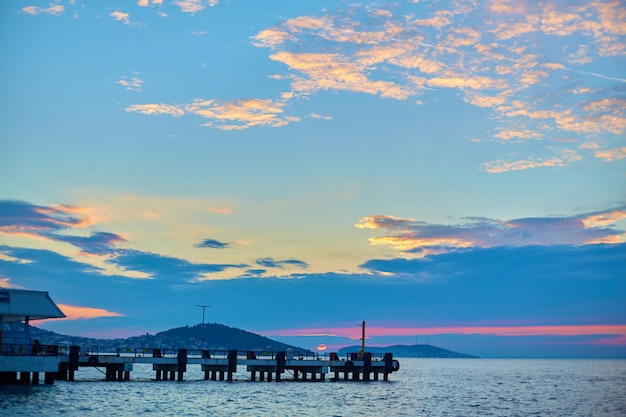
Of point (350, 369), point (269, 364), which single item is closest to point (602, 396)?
point (350, 369)

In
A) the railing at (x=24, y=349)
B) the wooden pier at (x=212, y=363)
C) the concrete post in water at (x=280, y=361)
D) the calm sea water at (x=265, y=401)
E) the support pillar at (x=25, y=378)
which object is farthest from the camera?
the concrete post in water at (x=280, y=361)

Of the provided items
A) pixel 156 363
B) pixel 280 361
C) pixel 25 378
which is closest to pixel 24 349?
pixel 25 378

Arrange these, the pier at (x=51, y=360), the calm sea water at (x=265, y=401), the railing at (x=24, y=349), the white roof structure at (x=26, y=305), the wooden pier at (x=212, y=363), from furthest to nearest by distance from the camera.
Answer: the wooden pier at (x=212, y=363) → the white roof structure at (x=26, y=305) → the pier at (x=51, y=360) → the railing at (x=24, y=349) → the calm sea water at (x=265, y=401)

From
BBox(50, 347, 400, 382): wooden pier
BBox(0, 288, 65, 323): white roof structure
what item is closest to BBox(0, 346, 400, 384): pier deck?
BBox(50, 347, 400, 382): wooden pier

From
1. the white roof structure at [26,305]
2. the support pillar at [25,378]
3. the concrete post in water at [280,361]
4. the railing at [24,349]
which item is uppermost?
the white roof structure at [26,305]

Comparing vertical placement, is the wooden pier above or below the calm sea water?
above

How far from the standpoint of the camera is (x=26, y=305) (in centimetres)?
7512

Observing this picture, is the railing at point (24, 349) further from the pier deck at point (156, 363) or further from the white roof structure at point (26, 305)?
the white roof structure at point (26, 305)

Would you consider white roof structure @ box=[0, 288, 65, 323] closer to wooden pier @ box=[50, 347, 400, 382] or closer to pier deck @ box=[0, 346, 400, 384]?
pier deck @ box=[0, 346, 400, 384]

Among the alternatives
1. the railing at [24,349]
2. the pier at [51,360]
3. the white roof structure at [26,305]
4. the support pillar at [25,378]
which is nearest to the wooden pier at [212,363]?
the pier at [51,360]

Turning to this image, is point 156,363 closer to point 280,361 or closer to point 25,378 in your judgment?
point 280,361

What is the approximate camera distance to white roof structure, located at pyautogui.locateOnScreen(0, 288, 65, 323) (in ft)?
243

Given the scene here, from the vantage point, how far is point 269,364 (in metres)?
106

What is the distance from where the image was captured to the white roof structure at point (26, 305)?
73938mm
